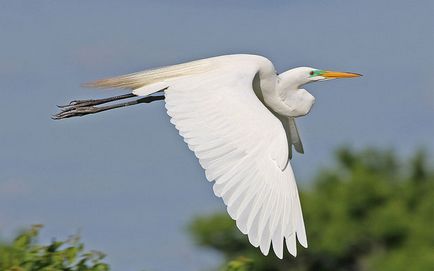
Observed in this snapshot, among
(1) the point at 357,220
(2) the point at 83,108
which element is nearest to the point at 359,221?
(1) the point at 357,220

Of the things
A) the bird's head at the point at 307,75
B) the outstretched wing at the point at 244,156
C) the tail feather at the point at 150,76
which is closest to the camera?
the outstretched wing at the point at 244,156

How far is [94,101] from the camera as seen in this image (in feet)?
25.9

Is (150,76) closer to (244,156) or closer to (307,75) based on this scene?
(307,75)

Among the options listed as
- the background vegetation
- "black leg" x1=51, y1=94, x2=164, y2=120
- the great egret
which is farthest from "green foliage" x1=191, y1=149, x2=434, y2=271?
the great egret

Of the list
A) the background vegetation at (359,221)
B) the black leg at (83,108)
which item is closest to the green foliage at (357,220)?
the background vegetation at (359,221)

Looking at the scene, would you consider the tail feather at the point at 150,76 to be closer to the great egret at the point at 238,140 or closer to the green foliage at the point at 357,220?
the great egret at the point at 238,140

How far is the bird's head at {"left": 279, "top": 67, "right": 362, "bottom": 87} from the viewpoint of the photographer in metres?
7.29

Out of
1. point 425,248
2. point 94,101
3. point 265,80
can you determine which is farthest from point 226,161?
point 425,248

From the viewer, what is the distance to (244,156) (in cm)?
568

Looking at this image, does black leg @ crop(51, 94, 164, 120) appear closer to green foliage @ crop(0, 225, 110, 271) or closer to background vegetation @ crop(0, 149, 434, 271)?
green foliage @ crop(0, 225, 110, 271)

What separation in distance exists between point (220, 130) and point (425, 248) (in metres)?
16.2

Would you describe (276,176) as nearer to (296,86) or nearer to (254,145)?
(254,145)

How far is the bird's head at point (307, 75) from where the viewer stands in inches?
287

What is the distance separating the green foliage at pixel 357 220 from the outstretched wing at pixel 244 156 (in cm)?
1624
